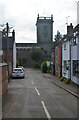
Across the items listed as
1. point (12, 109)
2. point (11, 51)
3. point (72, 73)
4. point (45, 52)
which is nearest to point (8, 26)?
point (72, 73)

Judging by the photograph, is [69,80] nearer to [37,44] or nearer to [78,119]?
[78,119]

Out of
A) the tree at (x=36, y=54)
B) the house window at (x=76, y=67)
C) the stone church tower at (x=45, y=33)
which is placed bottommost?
the house window at (x=76, y=67)

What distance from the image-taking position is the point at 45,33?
69.1m

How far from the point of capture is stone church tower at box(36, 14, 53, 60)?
226 ft

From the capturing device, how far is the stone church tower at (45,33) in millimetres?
69000

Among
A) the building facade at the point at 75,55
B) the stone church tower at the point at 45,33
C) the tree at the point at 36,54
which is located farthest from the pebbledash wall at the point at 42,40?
the building facade at the point at 75,55

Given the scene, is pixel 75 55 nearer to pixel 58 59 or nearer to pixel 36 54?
pixel 58 59

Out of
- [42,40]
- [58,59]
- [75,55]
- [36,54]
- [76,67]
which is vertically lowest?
[76,67]

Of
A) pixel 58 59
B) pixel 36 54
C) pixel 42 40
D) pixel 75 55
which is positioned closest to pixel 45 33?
pixel 42 40

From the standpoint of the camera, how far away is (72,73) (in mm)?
22078

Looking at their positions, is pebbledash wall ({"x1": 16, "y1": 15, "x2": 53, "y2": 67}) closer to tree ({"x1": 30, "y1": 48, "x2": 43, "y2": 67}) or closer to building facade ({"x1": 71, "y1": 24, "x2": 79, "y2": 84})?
tree ({"x1": 30, "y1": 48, "x2": 43, "y2": 67})

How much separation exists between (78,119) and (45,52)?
201 ft

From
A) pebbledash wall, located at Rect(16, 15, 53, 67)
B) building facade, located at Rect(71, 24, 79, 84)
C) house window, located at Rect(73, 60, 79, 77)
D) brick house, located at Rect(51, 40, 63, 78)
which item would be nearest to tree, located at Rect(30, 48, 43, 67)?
pebbledash wall, located at Rect(16, 15, 53, 67)

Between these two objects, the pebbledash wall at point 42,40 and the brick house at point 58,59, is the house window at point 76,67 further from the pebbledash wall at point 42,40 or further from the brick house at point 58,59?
the pebbledash wall at point 42,40
